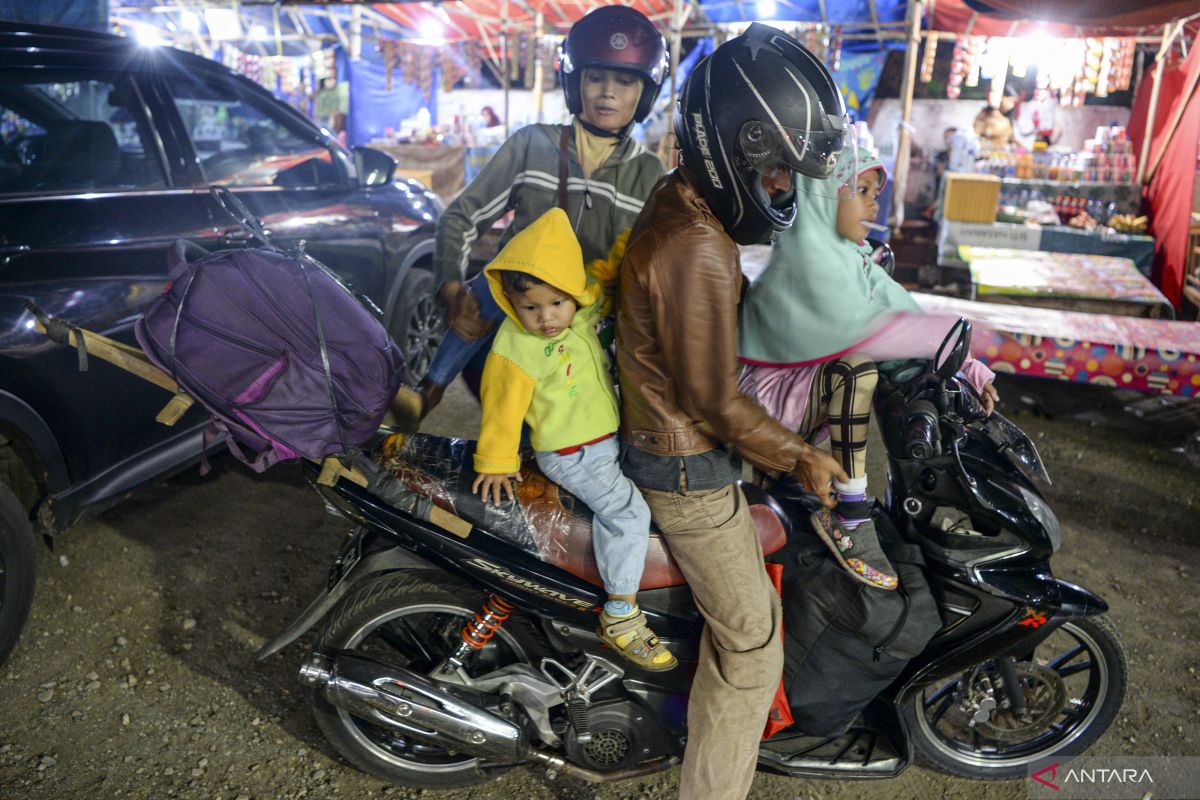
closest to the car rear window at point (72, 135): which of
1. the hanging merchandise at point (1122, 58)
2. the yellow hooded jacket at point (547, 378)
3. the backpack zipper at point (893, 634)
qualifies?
the yellow hooded jacket at point (547, 378)

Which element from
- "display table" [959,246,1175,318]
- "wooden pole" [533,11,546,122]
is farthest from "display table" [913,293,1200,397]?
"wooden pole" [533,11,546,122]

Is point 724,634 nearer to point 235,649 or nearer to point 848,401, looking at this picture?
point 848,401

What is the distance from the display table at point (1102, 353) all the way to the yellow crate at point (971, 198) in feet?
11.5

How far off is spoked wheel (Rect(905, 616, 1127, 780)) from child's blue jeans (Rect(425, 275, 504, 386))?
1727mm

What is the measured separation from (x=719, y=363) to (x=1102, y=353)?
13.2ft

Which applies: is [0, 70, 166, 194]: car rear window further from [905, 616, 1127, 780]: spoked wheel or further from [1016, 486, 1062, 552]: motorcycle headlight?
[905, 616, 1127, 780]: spoked wheel

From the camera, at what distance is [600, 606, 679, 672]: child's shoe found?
82.8 inches

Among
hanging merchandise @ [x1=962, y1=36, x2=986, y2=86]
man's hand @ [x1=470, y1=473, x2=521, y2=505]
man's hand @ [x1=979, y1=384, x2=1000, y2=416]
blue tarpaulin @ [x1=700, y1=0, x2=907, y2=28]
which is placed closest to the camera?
man's hand @ [x1=470, y1=473, x2=521, y2=505]

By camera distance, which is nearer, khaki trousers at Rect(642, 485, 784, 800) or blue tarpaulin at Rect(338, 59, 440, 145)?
khaki trousers at Rect(642, 485, 784, 800)

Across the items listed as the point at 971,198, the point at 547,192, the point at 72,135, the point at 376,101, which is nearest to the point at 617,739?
the point at 547,192

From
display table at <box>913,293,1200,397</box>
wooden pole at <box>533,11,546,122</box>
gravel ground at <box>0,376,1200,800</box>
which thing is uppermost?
wooden pole at <box>533,11,546,122</box>

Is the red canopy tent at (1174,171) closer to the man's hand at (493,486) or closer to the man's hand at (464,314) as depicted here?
the man's hand at (464,314)

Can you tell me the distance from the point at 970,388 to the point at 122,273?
112 inches

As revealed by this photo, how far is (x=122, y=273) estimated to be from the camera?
310cm
